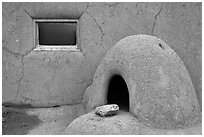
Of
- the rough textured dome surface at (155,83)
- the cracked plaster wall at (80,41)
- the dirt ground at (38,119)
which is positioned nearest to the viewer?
→ the rough textured dome surface at (155,83)

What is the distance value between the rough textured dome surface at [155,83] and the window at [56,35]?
1.18 metres

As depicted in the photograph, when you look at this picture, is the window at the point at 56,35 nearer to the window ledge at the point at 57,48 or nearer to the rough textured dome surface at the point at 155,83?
the window ledge at the point at 57,48

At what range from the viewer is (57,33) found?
4230mm

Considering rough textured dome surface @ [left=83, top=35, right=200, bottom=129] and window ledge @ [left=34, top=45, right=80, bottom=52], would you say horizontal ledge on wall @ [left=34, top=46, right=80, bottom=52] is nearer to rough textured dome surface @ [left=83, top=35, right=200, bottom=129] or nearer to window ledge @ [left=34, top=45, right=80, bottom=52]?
window ledge @ [left=34, top=45, right=80, bottom=52]

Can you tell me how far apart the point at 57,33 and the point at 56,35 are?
0.13ft

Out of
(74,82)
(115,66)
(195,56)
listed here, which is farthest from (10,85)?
(195,56)

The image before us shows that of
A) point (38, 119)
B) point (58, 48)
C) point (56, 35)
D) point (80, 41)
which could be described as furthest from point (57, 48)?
point (38, 119)

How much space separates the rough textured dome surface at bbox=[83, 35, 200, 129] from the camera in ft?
9.33

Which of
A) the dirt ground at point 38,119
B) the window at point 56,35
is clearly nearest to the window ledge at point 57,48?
the window at point 56,35

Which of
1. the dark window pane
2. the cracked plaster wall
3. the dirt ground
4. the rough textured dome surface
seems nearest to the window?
the dark window pane

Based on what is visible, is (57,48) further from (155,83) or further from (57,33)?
(155,83)

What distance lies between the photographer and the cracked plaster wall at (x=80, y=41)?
3.98 meters

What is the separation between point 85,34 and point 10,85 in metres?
1.61

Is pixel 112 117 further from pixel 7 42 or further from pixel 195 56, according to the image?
pixel 7 42
